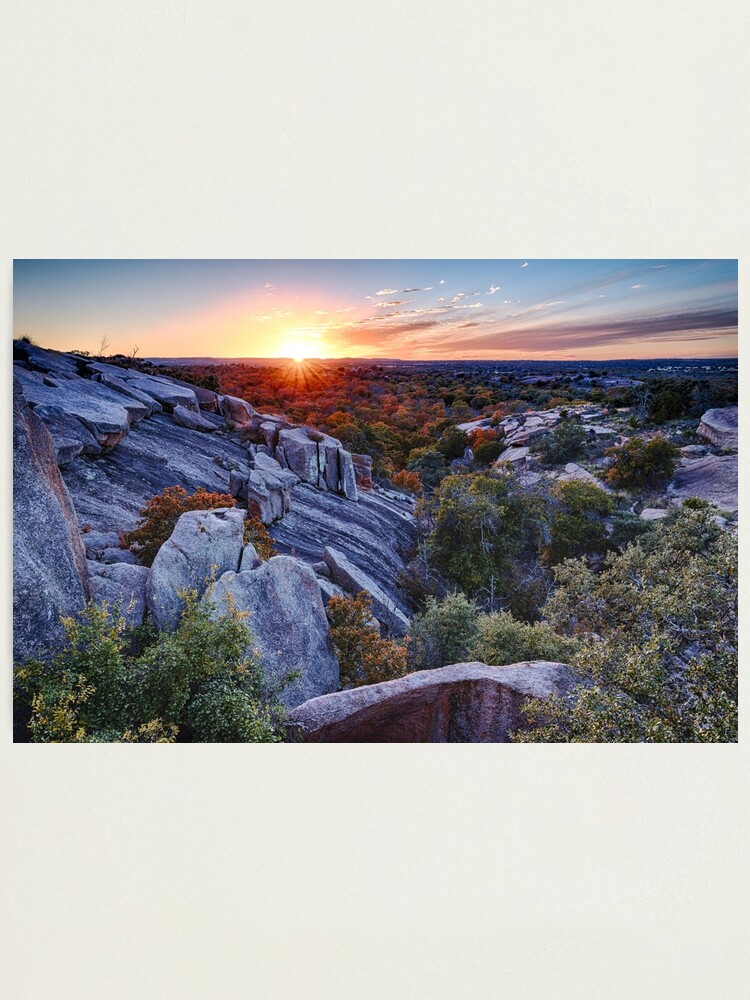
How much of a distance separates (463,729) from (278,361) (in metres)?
3.78

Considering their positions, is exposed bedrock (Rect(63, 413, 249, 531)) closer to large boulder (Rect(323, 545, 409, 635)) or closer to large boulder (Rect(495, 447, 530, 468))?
large boulder (Rect(323, 545, 409, 635))

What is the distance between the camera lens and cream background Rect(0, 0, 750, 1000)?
3633mm

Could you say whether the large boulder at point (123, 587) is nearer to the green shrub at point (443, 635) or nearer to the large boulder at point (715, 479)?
the green shrub at point (443, 635)

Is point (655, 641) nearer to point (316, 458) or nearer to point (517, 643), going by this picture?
point (517, 643)

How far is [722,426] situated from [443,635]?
3067mm

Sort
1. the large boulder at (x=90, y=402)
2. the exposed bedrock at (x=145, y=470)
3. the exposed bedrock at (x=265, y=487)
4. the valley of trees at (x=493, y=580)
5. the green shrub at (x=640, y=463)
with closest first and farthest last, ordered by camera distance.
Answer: the valley of trees at (x=493, y=580) → the large boulder at (x=90, y=402) → the exposed bedrock at (x=145, y=470) → the green shrub at (x=640, y=463) → the exposed bedrock at (x=265, y=487)

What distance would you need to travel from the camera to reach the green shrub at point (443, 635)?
4.30m

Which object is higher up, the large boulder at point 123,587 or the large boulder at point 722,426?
the large boulder at point 722,426

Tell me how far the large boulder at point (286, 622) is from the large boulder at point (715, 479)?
3.50m

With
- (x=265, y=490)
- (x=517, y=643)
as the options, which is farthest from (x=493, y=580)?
(x=265, y=490)
